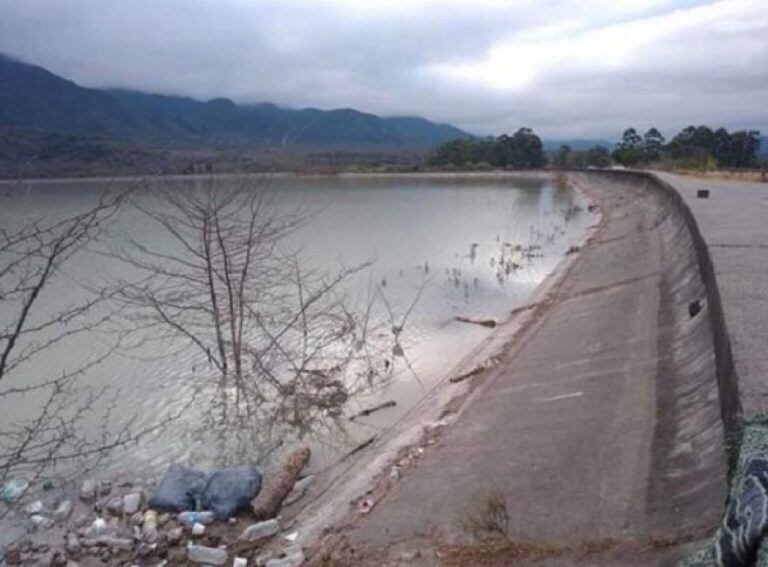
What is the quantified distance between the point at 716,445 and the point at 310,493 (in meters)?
3.46

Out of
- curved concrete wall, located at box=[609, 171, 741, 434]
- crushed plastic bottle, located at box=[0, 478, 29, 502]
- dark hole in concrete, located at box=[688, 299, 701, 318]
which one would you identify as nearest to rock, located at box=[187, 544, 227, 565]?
→ crushed plastic bottle, located at box=[0, 478, 29, 502]

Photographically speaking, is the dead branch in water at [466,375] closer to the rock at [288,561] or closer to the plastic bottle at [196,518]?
the plastic bottle at [196,518]

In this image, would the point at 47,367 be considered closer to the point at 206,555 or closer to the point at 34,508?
the point at 34,508

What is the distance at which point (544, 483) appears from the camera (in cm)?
556

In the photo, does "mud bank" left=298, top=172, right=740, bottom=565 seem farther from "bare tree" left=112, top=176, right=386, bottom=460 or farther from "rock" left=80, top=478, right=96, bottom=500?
"rock" left=80, top=478, right=96, bottom=500

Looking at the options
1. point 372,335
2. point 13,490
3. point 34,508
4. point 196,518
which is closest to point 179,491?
point 196,518

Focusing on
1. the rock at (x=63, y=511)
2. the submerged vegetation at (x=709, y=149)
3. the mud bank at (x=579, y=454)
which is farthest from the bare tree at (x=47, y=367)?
the submerged vegetation at (x=709, y=149)

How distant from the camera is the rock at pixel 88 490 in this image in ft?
22.5

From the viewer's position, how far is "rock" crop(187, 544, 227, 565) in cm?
547

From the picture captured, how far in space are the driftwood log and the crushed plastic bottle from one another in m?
2.04

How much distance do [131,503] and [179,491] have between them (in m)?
0.45

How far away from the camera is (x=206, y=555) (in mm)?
5531

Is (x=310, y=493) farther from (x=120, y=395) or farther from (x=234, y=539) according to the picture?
(x=120, y=395)

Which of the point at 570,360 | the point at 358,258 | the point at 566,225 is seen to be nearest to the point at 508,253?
the point at 358,258
